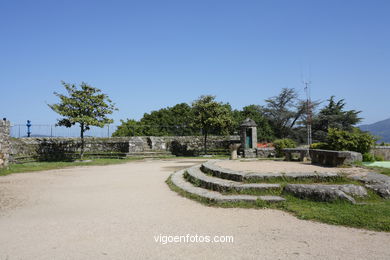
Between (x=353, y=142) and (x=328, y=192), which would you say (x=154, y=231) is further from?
(x=353, y=142)

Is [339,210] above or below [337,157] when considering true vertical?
below

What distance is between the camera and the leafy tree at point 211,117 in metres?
21.8

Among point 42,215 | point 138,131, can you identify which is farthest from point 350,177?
point 138,131

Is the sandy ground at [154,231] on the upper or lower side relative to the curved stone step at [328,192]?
lower

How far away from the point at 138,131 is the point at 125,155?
14831mm

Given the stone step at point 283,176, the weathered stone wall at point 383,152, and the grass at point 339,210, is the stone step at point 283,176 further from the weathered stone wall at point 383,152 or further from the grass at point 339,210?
the weathered stone wall at point 383,152

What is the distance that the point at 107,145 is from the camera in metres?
22.0

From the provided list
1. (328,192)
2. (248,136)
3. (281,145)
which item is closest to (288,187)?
(328,192)

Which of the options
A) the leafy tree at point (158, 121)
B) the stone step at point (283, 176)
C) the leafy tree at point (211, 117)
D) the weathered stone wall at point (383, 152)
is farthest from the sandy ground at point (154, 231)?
the leafy tree at point (158, 121)

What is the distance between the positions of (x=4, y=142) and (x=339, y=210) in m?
14.1

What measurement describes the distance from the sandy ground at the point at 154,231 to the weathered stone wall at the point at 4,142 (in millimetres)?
6762

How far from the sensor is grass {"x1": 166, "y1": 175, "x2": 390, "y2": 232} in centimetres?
440

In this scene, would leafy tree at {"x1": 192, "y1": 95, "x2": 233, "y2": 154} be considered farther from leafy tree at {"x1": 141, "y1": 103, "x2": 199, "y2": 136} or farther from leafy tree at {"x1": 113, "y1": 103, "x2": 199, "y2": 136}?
leafy tree at {"x1": 141, "y1": 103, "x2": 199, "y2": 136}

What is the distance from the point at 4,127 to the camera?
12.8 metres
